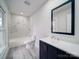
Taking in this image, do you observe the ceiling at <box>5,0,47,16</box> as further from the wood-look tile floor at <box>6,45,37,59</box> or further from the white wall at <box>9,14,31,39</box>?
the wood-look tile floor at <box>6,45,37,59</box>

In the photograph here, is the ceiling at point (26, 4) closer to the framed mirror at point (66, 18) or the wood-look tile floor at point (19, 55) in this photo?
the framed mirror at point (66, 18)

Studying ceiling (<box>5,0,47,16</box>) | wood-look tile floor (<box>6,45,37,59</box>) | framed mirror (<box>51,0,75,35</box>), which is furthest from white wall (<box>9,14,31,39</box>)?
framed mirror (<box>51,0,75,35</box>)

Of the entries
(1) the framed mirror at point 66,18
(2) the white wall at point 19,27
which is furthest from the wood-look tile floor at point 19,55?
(2) the white wall at point 19,27

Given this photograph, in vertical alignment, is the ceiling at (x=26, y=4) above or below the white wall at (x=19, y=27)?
above

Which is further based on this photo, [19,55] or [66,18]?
[19,55]

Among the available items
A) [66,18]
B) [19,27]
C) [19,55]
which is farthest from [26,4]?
[19,27]

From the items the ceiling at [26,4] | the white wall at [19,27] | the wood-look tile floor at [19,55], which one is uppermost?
the ceiling at [26,4]

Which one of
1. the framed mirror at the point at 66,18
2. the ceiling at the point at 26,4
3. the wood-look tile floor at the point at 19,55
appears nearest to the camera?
the framed mirror at the point at 66,18

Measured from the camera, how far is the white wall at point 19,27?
5.15 meters

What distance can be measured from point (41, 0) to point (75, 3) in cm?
152

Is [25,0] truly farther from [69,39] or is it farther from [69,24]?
[69,39]

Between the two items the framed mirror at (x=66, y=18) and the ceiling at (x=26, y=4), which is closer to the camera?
the framed mirror at (x=66, y=18)

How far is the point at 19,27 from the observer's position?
5.52 m

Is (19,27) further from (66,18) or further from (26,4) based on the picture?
(66,18)
